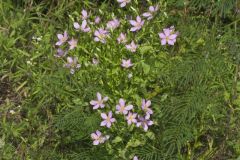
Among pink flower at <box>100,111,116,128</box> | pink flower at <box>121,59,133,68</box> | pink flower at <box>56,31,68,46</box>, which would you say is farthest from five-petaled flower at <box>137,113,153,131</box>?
pink flower at <box>56,31,68,46</box>

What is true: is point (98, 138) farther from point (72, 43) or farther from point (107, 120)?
point (72, 43)

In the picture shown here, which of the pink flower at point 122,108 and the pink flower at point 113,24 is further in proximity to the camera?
the pink flower at point 113,24

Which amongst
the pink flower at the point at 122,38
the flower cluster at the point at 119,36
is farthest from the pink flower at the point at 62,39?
the pink flower at the point at 122,38

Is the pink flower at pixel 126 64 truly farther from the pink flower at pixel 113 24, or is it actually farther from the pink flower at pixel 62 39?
the pink flower at pixel 62 39

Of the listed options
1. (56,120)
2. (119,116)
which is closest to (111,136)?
(119,116)

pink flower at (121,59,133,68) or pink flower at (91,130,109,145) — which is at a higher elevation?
pink flower at (121,59,133,68)

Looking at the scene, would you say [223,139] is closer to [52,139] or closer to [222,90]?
[222,90]

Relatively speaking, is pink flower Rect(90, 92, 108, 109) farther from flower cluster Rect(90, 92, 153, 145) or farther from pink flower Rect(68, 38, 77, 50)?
pink flower Rect(68, 38, 77, 50)
